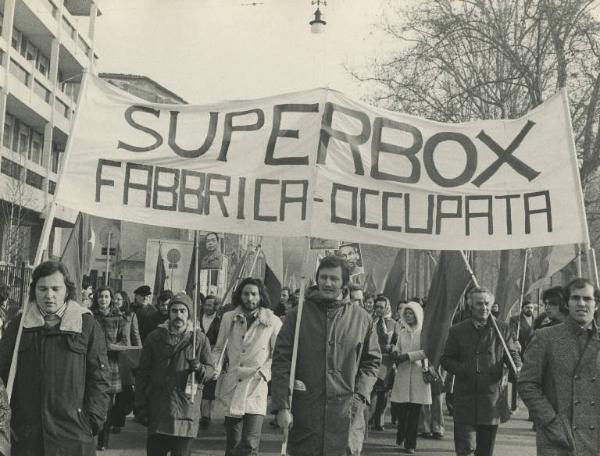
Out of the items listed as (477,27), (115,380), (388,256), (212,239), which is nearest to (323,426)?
(115,380)

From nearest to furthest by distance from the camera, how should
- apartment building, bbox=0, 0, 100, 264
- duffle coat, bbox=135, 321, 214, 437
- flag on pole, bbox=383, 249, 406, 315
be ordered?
duffle coat, bbox=135, 321, 214, 437 → flag on pole, bbox=383, 249, 406, 315 → apartment building, bbox=0, 0, 100, 264

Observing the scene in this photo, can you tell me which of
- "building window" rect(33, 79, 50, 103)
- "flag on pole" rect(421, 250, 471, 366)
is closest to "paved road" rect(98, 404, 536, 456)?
"flag on pole" rect(421, 250, 471, 366)

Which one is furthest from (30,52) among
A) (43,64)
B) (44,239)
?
(44,239)

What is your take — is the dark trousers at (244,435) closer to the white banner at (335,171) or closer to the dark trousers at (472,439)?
the dark trousers at (472,439)

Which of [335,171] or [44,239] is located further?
[335,171]

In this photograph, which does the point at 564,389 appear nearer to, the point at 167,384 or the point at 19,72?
the point at 167,384

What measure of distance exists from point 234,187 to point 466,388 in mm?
2985

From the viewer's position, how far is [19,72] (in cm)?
3042

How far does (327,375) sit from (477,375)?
265 cm

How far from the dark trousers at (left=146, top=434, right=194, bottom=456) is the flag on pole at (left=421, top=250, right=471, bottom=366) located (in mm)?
4723

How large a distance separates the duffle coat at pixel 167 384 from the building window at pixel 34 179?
27312 millimetres

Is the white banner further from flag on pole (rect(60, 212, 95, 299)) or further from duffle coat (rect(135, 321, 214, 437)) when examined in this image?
flag on pole (rect(60, 212, 95, 299))

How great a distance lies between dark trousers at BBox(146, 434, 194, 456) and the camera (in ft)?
21.8

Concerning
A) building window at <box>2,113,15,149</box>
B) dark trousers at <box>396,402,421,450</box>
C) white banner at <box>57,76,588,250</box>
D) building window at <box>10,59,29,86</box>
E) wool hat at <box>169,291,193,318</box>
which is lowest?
dark trousers at <box>396,402,421,450</box>
